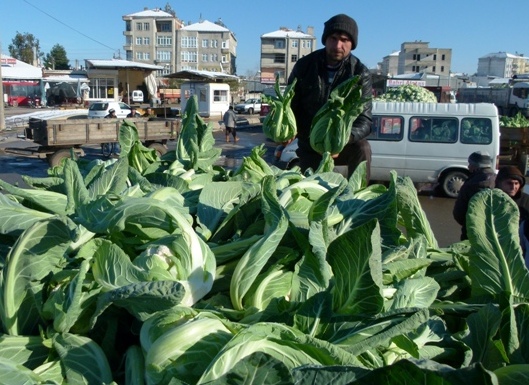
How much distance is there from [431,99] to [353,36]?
13.1 metres

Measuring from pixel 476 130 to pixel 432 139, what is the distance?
0.94 metres

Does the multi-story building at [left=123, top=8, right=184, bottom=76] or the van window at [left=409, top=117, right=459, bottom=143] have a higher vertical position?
the multi-story building at [left=123, top=8, right=184, bottom=76]

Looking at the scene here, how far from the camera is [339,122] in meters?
3.19

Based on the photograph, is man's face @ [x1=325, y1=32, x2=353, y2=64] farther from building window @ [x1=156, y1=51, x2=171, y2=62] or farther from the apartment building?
building window @ [x1=156, y1=51, x2=171, y2=62]

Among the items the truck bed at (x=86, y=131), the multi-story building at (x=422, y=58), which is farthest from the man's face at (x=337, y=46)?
the multi-story building at (x=422, y=58)

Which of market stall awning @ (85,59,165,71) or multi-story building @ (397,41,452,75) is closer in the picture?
market stall awning @ (85,59,165,71)

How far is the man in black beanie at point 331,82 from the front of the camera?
144 inches

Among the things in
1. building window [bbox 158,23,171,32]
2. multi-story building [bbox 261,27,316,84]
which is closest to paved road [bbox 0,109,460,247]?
multi-story building [bbox 261,27,316,84]

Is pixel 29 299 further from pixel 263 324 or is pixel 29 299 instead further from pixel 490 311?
pixel 490 311

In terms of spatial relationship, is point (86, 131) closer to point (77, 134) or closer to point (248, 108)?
point (77, 134)

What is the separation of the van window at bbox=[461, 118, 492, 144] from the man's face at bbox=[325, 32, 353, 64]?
853cm

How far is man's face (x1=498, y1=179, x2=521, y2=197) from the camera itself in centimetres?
502

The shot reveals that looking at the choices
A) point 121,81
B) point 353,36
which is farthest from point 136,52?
point 353,36

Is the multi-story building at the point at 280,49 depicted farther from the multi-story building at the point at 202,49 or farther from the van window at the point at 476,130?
the van window at the point at 476,130
